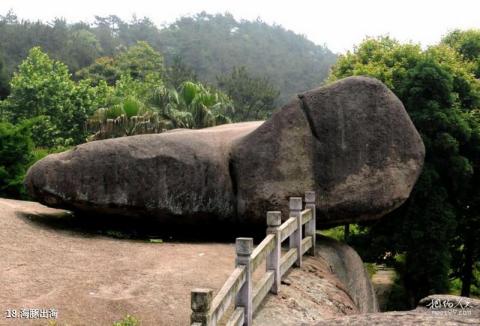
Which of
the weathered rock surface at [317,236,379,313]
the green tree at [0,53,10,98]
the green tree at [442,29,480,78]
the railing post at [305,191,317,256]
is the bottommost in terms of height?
the weathered rock surface at [317,236,379,313]

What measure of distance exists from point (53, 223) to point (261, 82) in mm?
46014

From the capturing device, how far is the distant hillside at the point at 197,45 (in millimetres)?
65875

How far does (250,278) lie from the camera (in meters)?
6.59

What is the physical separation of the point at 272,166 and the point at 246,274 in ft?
16.5

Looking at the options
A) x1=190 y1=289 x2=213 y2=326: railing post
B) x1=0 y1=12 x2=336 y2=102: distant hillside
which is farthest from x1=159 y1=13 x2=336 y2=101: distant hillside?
x1=190 y1=289 x2=213 y2=326: railing post

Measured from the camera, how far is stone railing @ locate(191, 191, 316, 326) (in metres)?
4.90

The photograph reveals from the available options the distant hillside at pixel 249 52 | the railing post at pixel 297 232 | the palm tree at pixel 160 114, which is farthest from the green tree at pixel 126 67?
the railing post at pixel 297 232

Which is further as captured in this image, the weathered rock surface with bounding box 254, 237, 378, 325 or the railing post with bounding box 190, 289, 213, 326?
the weathered rock surface with bounding box 254, 237, 378, 325

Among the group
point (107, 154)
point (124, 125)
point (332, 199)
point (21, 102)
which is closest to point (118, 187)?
point (107, 154)

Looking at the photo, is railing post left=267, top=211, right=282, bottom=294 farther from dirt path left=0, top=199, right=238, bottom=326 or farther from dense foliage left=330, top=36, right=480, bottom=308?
dense foliage left=330, top=36, right=480, bottom=308

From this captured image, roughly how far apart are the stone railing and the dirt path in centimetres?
74

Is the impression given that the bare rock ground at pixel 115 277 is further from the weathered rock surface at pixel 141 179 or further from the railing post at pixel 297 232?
the weathered rock surface at pixel 141 179

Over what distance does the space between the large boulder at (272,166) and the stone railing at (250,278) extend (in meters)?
1.63

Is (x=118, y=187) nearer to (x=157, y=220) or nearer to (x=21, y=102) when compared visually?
(x=157, y=220)
